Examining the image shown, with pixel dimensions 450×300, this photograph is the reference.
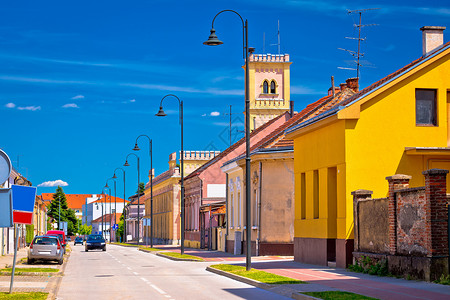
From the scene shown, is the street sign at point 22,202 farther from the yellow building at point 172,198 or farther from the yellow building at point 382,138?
the yellow building at point 172,198

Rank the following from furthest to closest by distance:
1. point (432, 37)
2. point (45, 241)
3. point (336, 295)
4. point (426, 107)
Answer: point (45, 241), point (432, 37), point (426, 107), point (336, 295)

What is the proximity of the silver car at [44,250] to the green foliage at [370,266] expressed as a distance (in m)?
16.3

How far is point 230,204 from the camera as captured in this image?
49781 millimetres

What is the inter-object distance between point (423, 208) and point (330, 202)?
8.82m

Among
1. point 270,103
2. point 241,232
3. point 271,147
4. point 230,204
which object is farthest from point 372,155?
point 270,103

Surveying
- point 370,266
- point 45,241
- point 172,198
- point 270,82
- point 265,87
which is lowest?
point 370,266

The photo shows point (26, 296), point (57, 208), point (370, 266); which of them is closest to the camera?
point (26, 296)

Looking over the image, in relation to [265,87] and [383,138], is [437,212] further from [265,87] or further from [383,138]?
[265,87]

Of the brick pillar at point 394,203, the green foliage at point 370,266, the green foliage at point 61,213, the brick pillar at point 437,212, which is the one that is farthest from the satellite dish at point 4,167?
the green foliage at point 61,213

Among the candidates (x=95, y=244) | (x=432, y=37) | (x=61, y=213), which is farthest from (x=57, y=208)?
(x=432, y=37)

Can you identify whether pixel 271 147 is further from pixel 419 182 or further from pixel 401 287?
pixel 401 287

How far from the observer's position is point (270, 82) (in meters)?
89.3

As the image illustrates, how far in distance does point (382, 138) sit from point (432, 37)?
6.68 meters

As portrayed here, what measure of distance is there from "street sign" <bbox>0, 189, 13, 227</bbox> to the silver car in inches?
821
